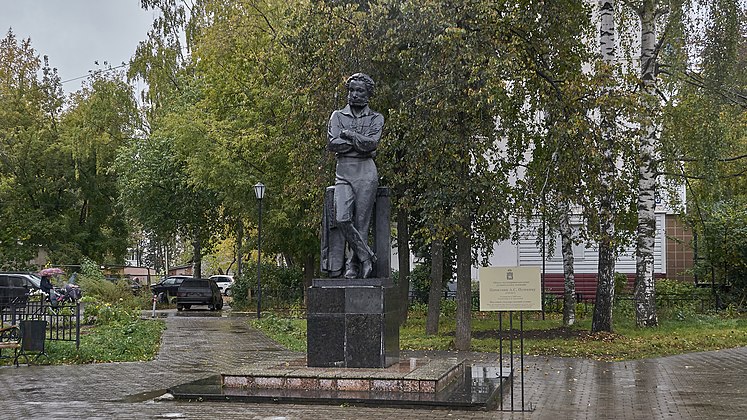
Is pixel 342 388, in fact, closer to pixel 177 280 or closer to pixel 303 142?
pixel 303 142

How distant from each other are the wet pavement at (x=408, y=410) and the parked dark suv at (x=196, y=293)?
63.6ft

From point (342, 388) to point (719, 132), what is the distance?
13.9 metres

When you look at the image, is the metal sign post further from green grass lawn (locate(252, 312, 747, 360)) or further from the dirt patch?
the dirt patch

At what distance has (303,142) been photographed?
2078 centimetres

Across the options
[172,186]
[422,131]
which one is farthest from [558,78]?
[172,186]

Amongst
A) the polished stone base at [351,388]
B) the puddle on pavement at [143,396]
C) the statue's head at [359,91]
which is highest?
the statue's head at [359,91]

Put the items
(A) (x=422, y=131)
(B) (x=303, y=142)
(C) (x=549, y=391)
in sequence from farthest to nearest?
(B) (x=303, y=142), (A) (x=422, y=131), (C) (x=549, y=391)

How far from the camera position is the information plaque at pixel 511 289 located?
1055 centimetres

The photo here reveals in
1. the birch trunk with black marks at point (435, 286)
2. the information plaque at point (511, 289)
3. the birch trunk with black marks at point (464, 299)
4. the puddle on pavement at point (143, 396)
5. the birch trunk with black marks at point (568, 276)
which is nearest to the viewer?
the information plaque at point (511, 289)

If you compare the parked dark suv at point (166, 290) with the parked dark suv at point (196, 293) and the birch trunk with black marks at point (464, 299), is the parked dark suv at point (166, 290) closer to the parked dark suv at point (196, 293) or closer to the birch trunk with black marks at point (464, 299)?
the parked dark suv at point (196, 293)

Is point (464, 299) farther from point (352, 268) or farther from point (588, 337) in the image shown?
point (352, 268)

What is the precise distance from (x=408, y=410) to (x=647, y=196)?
13086 mm

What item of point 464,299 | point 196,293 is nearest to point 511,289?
point 464,299

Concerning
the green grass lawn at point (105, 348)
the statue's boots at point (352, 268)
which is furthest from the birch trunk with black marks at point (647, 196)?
the green grass lawn at point (105, 348)
